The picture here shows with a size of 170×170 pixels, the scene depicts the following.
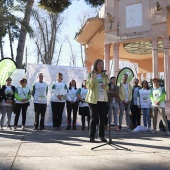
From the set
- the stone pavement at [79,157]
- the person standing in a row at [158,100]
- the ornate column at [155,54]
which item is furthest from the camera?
the ornate column at [155,54]

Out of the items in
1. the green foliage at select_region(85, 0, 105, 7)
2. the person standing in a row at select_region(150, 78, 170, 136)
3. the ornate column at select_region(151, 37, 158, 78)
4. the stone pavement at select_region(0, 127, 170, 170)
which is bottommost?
the stone pavement at select_region(0, 127, 170, 170)

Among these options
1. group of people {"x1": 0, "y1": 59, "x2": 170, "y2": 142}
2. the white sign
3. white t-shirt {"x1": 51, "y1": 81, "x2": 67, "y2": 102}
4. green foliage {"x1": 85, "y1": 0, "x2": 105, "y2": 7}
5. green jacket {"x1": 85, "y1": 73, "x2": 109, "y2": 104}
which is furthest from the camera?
the white sign

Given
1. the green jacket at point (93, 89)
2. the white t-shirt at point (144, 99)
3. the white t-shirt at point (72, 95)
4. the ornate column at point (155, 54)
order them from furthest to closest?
the ornate column at point (155, 54), the white t-shirt at point (72, 95), the white t-shirt at point (144, 99), the green jacket at point (93, 89)

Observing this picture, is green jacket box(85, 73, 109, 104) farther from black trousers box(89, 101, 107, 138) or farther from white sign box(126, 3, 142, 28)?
white sign box(126, 3, 142, 28)

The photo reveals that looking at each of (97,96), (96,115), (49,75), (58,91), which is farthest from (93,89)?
(49,75)

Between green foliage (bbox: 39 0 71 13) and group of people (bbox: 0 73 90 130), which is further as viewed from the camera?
green foliage (bbox: 39 0 71 13)

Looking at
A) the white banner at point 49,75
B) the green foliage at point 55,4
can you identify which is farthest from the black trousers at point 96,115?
the green foliage at point 55,4

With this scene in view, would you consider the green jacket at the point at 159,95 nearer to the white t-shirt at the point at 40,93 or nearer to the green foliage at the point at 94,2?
the white t-shirt at the point at 40,93

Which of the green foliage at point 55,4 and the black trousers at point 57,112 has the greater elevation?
the green foliage at point 55,4

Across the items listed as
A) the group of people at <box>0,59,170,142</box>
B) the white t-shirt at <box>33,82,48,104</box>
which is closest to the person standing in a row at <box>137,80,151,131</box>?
the group of people at <box>0,59,170,142</box>

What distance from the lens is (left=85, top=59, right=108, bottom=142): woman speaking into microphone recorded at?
5672mm

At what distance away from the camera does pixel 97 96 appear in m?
Answer: 5.71

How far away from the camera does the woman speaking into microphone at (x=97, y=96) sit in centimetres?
567

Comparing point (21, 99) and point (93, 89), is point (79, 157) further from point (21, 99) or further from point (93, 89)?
point (21, 99)
